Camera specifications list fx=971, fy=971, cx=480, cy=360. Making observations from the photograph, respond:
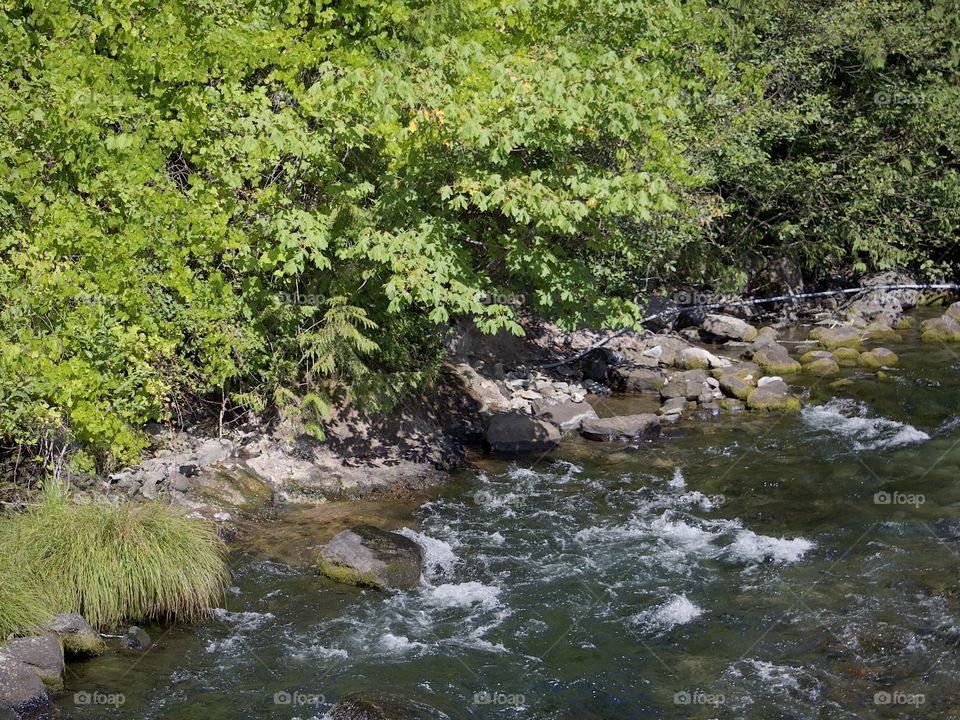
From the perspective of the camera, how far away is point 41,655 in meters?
7.99

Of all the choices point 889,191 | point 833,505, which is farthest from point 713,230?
point 833,505

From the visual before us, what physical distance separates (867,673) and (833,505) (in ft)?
12.5

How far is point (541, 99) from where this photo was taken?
10695 millimetres

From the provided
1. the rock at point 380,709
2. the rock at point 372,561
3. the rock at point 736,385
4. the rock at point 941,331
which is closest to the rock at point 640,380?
the rock at point 736,385

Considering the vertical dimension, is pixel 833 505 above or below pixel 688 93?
below

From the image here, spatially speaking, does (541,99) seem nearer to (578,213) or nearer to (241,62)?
(578,213)

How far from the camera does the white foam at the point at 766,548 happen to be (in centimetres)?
1041

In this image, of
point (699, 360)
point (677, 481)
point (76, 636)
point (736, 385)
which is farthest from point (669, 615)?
point (699, 360)

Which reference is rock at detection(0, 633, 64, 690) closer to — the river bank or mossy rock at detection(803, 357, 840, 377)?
the river bank

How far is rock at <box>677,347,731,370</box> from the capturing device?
18.0 meters

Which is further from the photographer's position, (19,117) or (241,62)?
(241,62)

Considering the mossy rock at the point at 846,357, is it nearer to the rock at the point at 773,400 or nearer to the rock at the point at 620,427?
the rock at the point at 773,400

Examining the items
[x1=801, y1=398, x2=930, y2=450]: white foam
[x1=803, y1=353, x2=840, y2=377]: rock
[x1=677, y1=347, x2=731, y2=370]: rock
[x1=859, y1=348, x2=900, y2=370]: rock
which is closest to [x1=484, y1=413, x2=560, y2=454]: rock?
[x1=801, y1=398, x2=930, y2=450]: white foam

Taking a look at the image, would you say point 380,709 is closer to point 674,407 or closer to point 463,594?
point 463,594
